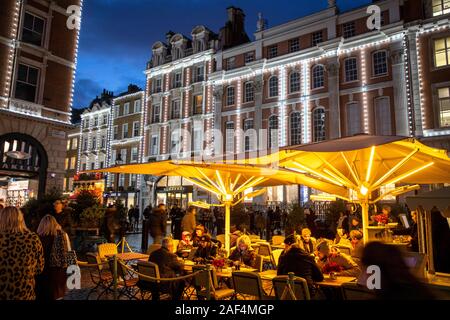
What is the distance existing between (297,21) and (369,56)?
6797mm

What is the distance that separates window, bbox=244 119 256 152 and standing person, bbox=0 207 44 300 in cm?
2601

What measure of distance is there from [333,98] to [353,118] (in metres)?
2.05

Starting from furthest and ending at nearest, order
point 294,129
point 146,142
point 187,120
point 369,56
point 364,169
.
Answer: point 146,142 < point 187,120 < point 294,129 < point 369,56 < point 364,169

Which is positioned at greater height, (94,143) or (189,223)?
(94,143)

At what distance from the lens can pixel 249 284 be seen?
555 cm

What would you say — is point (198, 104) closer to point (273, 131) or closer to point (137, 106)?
point (273, 131)

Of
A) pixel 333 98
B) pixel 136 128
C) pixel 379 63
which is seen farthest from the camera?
pixel 136 128

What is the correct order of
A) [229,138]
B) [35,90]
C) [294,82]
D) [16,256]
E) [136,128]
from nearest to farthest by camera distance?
[16,256], [35,90], [294,82], [229,138], [136,128]

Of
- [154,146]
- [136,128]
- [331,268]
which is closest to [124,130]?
[136,128]

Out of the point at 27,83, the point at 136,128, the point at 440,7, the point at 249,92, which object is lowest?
the point at 27,83

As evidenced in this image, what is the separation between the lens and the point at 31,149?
1961cm
